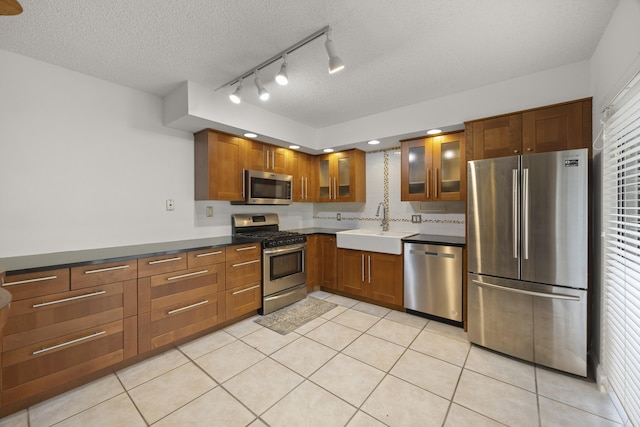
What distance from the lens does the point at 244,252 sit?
2998 millimetres

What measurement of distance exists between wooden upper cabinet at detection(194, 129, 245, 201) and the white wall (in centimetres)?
16

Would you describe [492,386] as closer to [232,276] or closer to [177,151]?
[232,276]

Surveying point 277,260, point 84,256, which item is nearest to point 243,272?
point 277,260

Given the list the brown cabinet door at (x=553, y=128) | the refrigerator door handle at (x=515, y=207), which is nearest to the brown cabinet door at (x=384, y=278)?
the refrigerator door handle at (x=515, y=207)

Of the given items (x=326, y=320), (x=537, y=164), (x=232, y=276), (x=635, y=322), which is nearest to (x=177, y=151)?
(x=232, y=276)

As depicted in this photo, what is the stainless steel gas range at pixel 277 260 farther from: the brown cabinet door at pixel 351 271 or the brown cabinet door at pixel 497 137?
the brown cabinet door at pixel 497 137

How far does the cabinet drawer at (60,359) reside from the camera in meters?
1.70

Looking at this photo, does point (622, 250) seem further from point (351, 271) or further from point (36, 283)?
point (36, 283)

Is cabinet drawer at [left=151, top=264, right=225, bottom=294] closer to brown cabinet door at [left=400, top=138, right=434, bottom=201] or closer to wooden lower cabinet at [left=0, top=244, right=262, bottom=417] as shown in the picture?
wooden lower cabinet at [left=0, top=244, right=262, bottom=417]

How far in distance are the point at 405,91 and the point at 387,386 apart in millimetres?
2709

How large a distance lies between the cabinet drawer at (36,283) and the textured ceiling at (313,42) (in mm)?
1636

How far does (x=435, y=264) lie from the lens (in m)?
2.97

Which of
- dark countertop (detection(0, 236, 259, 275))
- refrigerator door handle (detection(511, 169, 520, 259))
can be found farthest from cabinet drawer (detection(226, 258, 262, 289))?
refrigerator door handle (detection(511, 169, 520, 259))

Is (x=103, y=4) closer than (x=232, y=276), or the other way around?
(x=103, y=4)
